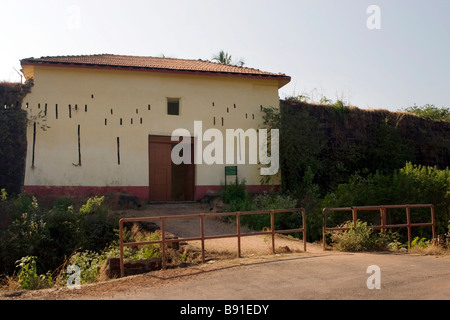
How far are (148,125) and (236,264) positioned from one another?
1162cm

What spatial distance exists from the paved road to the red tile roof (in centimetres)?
1239

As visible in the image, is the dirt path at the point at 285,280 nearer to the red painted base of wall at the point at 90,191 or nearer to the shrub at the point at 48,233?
the shrub at the point at 48,233

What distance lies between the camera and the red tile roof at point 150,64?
19.2 metres

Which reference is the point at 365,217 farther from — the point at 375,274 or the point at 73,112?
the point at 73,112

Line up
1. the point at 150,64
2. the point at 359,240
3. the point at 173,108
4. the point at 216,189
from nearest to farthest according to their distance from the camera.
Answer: the point at 359,240, the point at 216,189, the point at 150,64, the point at 173,108

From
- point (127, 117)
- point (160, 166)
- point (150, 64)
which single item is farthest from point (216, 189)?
point (150, 64)

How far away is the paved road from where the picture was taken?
6922 mm

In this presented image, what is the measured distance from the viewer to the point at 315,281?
7.80 meters

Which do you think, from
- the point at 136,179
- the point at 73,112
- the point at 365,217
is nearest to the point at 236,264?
the point at 365,217

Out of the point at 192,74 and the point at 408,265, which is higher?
the point at 192,74

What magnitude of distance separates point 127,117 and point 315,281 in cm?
1382

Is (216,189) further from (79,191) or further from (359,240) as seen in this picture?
(359,240)

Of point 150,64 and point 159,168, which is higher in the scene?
point 150,64
